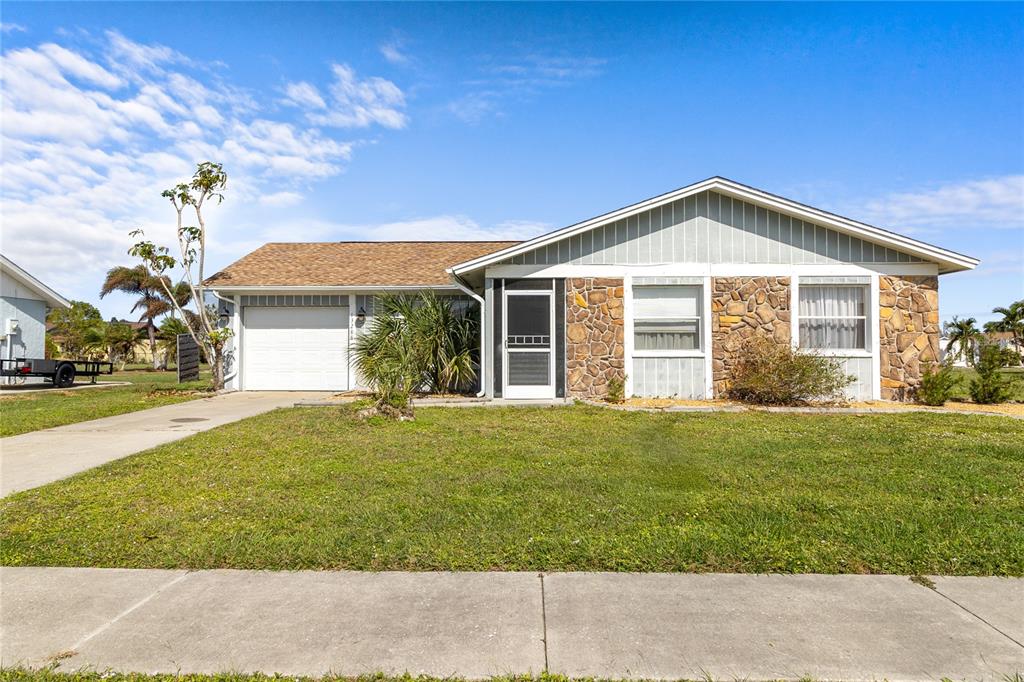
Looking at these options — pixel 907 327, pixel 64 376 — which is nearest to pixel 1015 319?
pixel 907 327

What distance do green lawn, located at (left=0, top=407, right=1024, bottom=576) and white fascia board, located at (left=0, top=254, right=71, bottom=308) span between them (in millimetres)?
15312

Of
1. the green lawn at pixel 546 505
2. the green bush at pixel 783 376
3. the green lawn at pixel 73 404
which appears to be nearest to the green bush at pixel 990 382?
the green bush at pixel 783 376

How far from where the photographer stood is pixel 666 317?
1234cm

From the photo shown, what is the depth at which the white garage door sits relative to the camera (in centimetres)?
1611

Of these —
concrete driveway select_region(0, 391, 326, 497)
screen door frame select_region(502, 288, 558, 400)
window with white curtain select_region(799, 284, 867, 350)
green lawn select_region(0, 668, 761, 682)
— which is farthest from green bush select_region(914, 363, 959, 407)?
concrete driveway select_region(0, 391, 326, 497)

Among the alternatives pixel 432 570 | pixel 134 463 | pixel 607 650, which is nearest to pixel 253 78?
pixel 134 463

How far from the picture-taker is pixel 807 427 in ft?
28.8

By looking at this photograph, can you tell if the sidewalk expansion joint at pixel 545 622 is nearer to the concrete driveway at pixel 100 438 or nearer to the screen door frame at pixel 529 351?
the concrete driveway at pixel 100 438

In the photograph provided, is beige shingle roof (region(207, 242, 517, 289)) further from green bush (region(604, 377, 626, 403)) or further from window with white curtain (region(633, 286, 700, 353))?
green bush (region(604, 377, 626, 403))

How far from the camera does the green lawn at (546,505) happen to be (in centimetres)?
381

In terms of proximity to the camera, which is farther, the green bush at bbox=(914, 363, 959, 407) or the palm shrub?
the palm shrub

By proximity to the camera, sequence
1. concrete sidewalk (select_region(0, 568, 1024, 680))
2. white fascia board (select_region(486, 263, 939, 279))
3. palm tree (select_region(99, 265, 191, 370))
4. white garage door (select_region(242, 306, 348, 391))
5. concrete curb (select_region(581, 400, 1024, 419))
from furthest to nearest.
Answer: palm tree (select_region(99, 265, 191, 370))
white garage door (select_region(242, 306, 348, 391))
white fascia board (select_region(486, 263, 939, 279))
concrete curb (select_region(581, 400, 1024, 419))
concrete sidewalk (select_region(0, 568, 1024, 680))

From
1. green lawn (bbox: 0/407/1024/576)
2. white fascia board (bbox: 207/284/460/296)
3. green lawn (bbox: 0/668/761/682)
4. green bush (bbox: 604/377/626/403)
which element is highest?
white fascia board (bbox: 207/284/460/296)

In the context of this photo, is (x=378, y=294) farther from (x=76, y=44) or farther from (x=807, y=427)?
(x=807, y=427)
